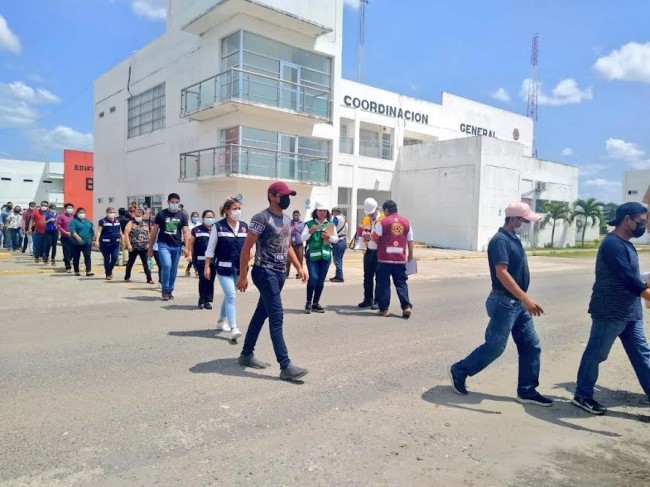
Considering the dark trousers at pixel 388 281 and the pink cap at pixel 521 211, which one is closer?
the pink cap at pixel 521 211

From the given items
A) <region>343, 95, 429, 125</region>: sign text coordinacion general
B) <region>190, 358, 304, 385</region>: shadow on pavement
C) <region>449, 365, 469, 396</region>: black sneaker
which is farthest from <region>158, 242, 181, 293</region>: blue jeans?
<region>343, 95, 429, 125</region>: sign text coordinacion general

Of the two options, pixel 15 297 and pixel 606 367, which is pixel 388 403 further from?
pixel 15 297

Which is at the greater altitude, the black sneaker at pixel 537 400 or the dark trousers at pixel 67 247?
the dark trousers at pixel 67 247

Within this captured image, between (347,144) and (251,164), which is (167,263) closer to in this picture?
(251,164)

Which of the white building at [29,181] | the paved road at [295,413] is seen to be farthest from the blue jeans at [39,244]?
the white building at [29,181]

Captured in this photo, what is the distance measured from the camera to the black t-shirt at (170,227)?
9.31m

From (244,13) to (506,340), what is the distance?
18612 mm

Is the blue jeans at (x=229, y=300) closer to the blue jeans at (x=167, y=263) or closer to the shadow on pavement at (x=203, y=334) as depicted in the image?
the shadow on pavement at (x=203, y=334)

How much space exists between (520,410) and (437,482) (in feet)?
5.36

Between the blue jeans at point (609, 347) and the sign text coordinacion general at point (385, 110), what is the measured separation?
2553cm

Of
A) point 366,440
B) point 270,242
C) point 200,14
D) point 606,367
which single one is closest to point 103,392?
point 270,242

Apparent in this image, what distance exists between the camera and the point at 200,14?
2017cm

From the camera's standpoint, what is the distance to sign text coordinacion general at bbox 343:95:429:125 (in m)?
28.7

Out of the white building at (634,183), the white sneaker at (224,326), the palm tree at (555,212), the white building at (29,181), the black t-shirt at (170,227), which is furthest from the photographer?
the white building at (634,183)
